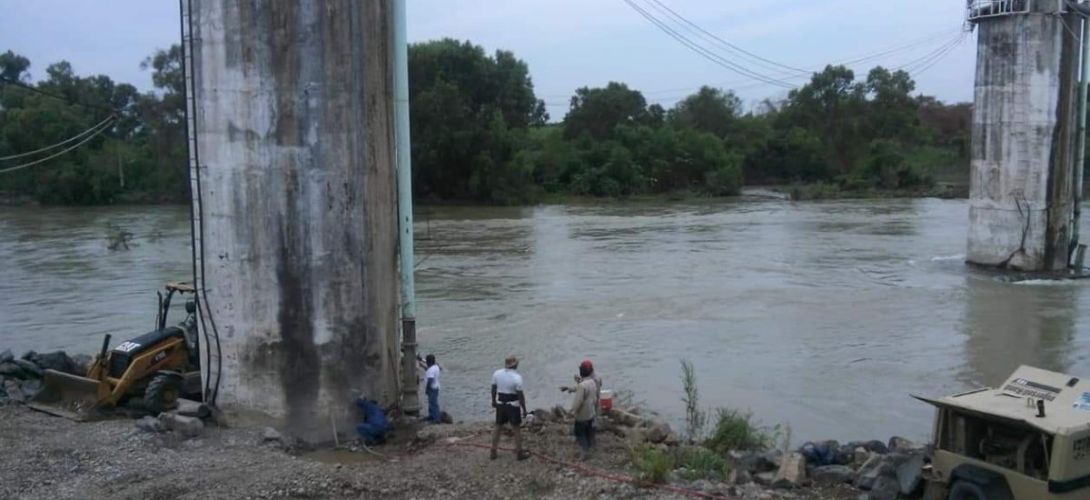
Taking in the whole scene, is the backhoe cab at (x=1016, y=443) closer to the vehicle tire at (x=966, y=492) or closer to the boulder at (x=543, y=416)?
the vehicle tire at (x=966, y=492)

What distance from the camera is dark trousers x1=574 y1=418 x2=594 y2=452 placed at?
11.3m

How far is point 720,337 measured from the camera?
2261 cm

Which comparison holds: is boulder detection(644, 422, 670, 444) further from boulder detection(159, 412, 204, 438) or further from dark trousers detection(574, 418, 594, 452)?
boulder detection(159, 412, 204, 438)

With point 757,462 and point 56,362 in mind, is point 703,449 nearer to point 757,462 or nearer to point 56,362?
point 757,462

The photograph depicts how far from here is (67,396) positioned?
46.4 feet

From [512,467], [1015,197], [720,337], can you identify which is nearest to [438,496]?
[512,467]

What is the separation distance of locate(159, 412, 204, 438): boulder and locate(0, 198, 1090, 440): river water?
4728 millimetres

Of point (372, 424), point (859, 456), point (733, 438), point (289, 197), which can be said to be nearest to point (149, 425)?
point (372, 424)

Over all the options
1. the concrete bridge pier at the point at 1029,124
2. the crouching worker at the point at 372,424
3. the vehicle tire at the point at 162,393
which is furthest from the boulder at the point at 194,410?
the concrete bridge pier at the point at 1029,124

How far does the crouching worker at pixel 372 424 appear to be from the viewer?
1252cm

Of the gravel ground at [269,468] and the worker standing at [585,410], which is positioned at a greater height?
the worker standing at [585,410]

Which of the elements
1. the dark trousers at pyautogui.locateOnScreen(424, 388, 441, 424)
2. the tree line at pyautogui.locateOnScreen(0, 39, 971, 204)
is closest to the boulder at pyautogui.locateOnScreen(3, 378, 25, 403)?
the dark trousers at pyautogui.locateOnScreen(424, 388, 441, 424)

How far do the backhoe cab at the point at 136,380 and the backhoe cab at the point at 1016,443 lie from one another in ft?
31.4

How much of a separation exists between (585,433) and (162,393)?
6.13m
